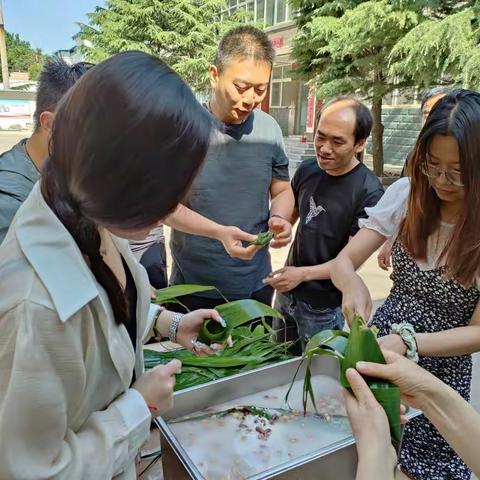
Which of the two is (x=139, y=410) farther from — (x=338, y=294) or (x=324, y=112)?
(x=324, y=112)

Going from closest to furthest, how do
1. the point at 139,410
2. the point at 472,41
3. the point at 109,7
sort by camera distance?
the point at 139,410 → the point at 472,41 → the point at 109,7

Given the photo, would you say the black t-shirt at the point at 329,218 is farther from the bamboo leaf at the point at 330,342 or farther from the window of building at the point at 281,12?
the window of building at the point at 281,12

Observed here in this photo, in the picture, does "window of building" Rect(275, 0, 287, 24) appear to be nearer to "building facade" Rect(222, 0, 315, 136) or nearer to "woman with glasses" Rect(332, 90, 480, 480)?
"building facade" Rect(222, 0, 315, 136)

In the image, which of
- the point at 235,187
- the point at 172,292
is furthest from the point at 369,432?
the point at 235,187

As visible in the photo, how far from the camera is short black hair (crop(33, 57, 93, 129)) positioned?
1.24m

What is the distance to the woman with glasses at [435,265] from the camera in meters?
1.28

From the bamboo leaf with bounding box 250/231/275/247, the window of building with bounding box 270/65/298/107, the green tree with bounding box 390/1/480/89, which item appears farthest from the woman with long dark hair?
the window of building with bounding box 270/65/298/107

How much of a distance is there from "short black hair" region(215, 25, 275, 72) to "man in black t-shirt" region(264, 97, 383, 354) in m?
0.41

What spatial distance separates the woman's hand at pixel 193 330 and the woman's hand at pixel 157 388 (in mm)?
394

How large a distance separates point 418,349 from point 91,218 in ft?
3.43

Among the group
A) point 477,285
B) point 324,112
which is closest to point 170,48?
point 324,112

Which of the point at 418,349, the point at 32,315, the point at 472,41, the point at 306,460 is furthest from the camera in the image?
the point at 472,41

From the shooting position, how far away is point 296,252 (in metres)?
2.11

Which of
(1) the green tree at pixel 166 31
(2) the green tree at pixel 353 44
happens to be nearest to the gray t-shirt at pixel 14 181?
(2) the green tree at pixel 353 44
